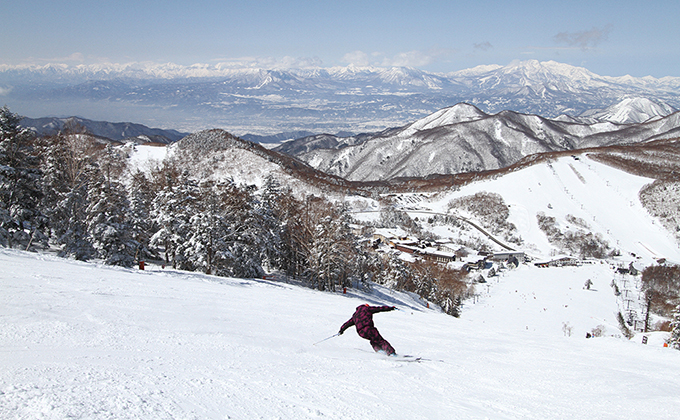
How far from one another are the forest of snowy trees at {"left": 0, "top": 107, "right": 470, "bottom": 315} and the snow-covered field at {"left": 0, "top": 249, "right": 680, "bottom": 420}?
920 cm

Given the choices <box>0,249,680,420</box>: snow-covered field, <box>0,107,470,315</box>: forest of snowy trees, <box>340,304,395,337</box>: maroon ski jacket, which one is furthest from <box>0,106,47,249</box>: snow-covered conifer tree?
<box>340,304,395,337</box>: maroon ski jacket

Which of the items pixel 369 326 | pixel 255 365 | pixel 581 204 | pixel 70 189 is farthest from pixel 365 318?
pixel 581 204

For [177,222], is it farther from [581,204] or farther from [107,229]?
[581,204]

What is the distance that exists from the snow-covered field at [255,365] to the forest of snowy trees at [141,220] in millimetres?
9203

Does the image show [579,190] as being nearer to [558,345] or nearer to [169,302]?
[558,345]

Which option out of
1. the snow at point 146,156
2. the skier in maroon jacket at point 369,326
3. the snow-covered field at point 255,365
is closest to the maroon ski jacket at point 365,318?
the skier in maroon jacket at point 369,326

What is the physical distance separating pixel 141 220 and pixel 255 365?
25.1 meters

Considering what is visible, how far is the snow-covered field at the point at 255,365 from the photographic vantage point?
4.60m

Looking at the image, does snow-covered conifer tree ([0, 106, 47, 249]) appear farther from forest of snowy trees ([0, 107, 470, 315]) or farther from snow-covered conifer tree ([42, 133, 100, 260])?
snow-covered conifer tree ([42, 133, 100, 260])

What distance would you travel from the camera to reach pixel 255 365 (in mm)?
6488

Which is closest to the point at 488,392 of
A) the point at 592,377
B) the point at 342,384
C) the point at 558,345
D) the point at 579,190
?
the point at 342,384

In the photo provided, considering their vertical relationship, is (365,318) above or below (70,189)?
below

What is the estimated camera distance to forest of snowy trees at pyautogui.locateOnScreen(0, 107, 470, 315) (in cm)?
2102

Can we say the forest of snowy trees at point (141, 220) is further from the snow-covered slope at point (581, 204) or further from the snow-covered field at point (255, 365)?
the snow-covered slope at point (581, 204)
